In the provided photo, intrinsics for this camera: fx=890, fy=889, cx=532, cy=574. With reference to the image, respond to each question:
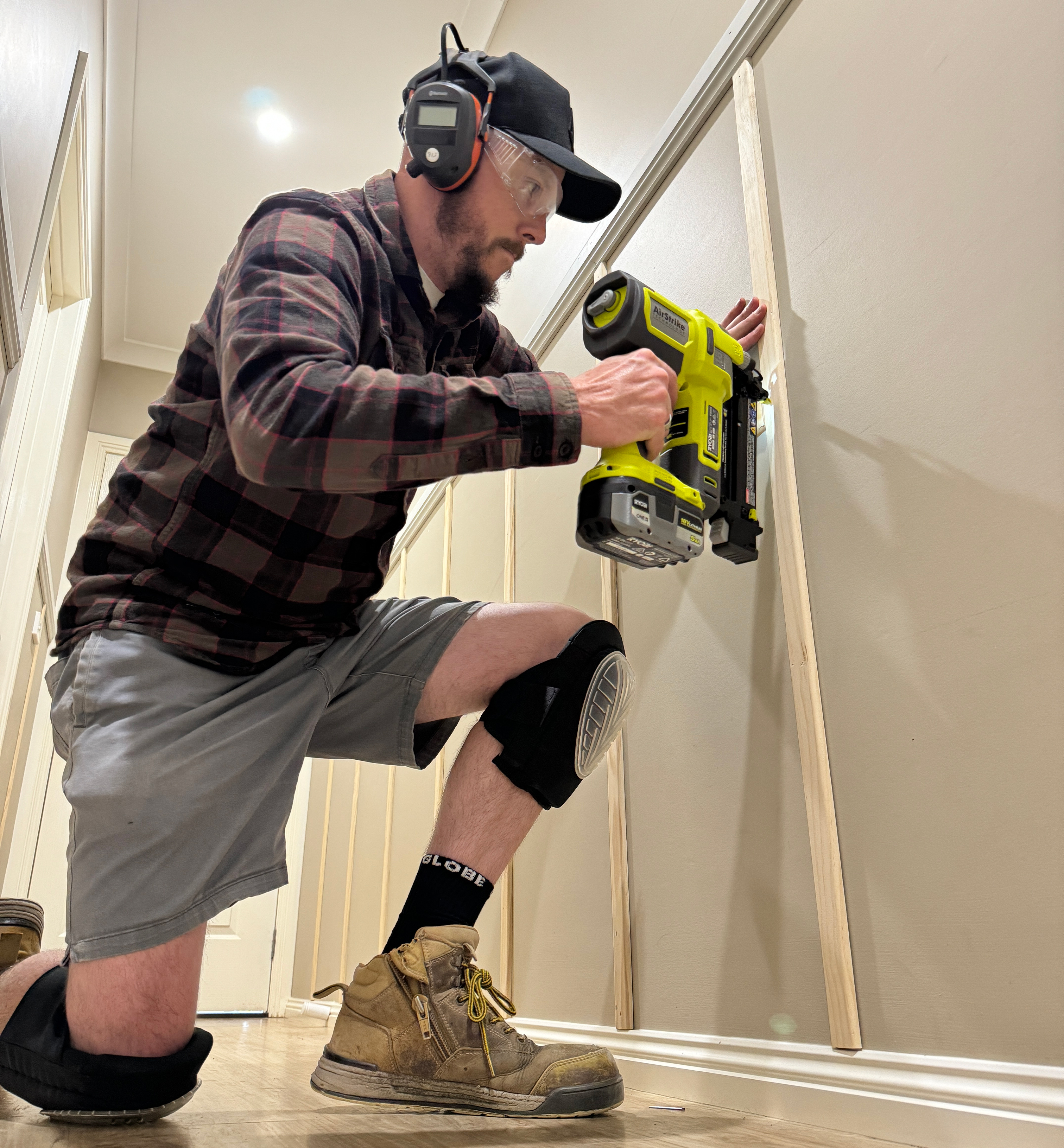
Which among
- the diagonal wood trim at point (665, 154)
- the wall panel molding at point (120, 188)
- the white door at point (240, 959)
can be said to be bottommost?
the white door at point (240, 959)

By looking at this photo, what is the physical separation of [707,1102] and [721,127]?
5.21 ft

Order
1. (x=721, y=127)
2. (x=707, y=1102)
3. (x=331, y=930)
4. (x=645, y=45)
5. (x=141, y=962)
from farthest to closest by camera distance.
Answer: (x=331, y=930), (x=645, y=45), (x=721, y=127), (x=707, y=1102), (x=141, y=962)

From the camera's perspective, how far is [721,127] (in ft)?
5.30

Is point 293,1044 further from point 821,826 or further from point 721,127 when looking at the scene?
point 721,127

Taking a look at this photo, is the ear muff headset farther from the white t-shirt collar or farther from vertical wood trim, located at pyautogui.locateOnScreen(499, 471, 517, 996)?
vertical wood trim, located at pyautogui.locateOnScreen(499, 471, 517, 996)

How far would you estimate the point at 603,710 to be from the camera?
4.05 ft

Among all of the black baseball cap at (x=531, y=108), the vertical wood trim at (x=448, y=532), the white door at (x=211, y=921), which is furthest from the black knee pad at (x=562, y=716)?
the white door at (x=211, y=921)

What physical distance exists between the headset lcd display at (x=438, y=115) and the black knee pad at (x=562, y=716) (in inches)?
28.7

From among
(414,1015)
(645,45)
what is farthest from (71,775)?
(645,45)

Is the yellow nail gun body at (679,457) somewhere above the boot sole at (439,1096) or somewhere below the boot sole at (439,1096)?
above

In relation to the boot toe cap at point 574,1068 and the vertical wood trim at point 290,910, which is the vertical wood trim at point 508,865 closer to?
the boot toe cap at point 574,1068

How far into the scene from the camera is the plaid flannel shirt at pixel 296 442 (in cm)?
95

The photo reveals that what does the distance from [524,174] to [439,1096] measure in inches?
48.1

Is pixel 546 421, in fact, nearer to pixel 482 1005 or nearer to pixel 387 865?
pixel 482 1005
